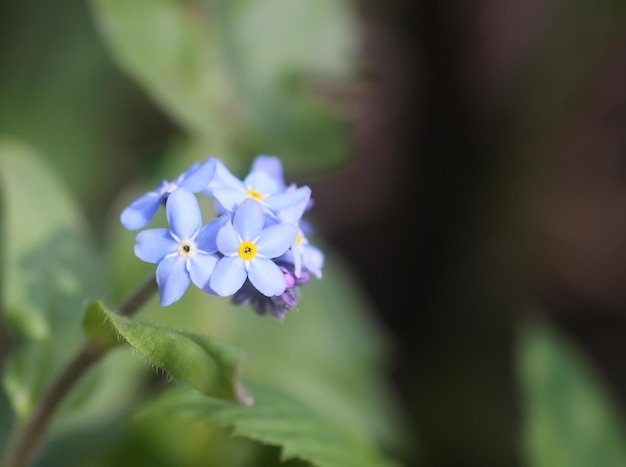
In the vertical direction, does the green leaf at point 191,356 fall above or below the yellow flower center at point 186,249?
below

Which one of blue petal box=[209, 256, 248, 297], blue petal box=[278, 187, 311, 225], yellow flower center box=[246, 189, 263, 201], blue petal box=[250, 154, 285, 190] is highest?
blue petal box=[250, 154, 285, 190]

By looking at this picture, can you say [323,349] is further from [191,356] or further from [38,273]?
[191,356]

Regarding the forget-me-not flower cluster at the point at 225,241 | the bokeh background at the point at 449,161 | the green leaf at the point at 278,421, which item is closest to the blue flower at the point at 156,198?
the forget-me-not flower cluster at the point at 225,241

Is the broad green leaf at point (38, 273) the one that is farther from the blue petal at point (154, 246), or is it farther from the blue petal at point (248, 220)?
the blue petal at point (248, 220)

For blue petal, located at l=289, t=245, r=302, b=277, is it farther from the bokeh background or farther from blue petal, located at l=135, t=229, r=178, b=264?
the bokeh background

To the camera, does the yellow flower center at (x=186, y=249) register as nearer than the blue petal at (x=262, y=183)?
Yes

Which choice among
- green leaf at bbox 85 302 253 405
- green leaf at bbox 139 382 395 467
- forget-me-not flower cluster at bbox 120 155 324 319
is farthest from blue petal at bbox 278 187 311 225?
green leaf at bbox 139 382 395 467

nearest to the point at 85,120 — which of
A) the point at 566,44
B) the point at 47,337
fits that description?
the point at 47,337
